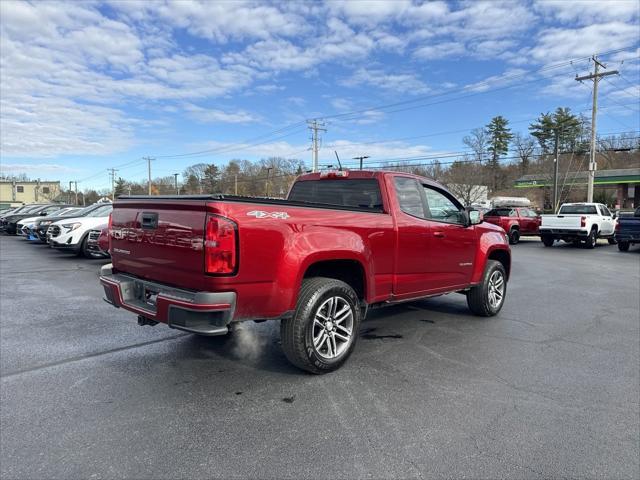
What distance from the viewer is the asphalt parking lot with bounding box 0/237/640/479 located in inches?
108

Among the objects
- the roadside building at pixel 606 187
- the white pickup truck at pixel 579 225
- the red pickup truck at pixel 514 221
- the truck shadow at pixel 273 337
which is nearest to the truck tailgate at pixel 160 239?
the truck shadow at pixel 273 337

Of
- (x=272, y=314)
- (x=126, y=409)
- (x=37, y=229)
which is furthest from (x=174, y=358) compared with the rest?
(x=37, y=229)

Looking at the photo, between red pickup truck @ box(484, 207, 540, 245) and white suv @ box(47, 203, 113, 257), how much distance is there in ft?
56.5

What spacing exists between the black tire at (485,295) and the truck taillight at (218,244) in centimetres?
420

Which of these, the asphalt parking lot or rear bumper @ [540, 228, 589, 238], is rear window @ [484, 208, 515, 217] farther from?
the asphalt parking lot

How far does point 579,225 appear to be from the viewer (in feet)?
62.4

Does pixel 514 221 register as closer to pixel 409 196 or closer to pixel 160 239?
pixel 409 196

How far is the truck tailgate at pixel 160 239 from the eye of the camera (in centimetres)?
335

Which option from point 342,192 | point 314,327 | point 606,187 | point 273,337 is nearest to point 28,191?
point 606,187

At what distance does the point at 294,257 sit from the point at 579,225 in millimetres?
19106

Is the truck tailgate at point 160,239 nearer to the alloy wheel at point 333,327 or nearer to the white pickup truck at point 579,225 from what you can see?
the alloy wheel at point 333,327

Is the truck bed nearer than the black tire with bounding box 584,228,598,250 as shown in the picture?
Yes

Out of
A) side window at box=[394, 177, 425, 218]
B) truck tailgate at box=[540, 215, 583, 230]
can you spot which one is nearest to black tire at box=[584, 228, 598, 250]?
truck tailgate at box=[540, 215, 583, 230]

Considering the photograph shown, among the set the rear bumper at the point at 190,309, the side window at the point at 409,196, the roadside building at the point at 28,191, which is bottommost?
the rear bumper at the point at 190,309
